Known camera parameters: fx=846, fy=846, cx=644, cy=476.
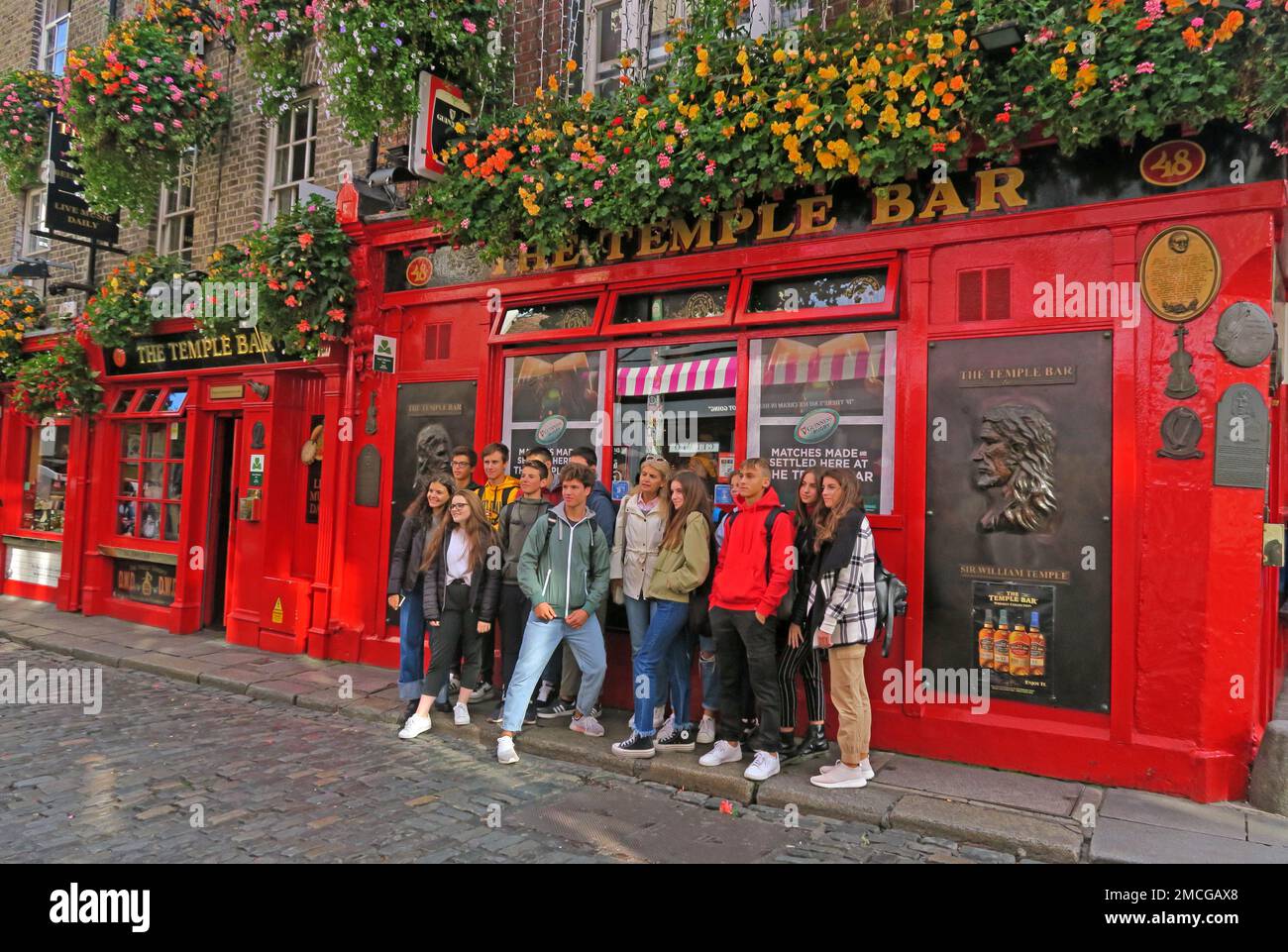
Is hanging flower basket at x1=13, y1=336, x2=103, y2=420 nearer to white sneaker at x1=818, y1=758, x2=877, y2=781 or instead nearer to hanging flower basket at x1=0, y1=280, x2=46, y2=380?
hanging flower basket at x1=0, y1=280, x2=46, y2=380

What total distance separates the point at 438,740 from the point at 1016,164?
5970 millimetres

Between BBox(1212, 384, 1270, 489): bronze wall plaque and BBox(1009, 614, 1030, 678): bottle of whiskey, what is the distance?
4.88ft

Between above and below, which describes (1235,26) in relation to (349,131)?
below

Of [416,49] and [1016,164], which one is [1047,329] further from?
[416,49]

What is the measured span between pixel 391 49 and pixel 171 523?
24.2 feet

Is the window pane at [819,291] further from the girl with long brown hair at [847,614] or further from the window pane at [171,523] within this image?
the window pane at [171,523]

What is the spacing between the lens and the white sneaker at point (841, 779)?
5332mm

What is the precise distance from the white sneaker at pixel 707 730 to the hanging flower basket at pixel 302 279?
5.83m

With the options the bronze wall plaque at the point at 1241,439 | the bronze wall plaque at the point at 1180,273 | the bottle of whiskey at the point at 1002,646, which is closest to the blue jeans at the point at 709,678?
the bottle of whiskey at the point at 1002,646

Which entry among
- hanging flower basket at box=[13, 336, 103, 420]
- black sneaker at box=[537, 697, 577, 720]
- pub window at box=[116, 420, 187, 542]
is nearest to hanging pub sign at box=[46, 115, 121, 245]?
hanging flower basket at box=[13, 336, 103, 420]

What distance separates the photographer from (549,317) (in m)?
8.15

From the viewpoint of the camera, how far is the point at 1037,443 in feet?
18.9
